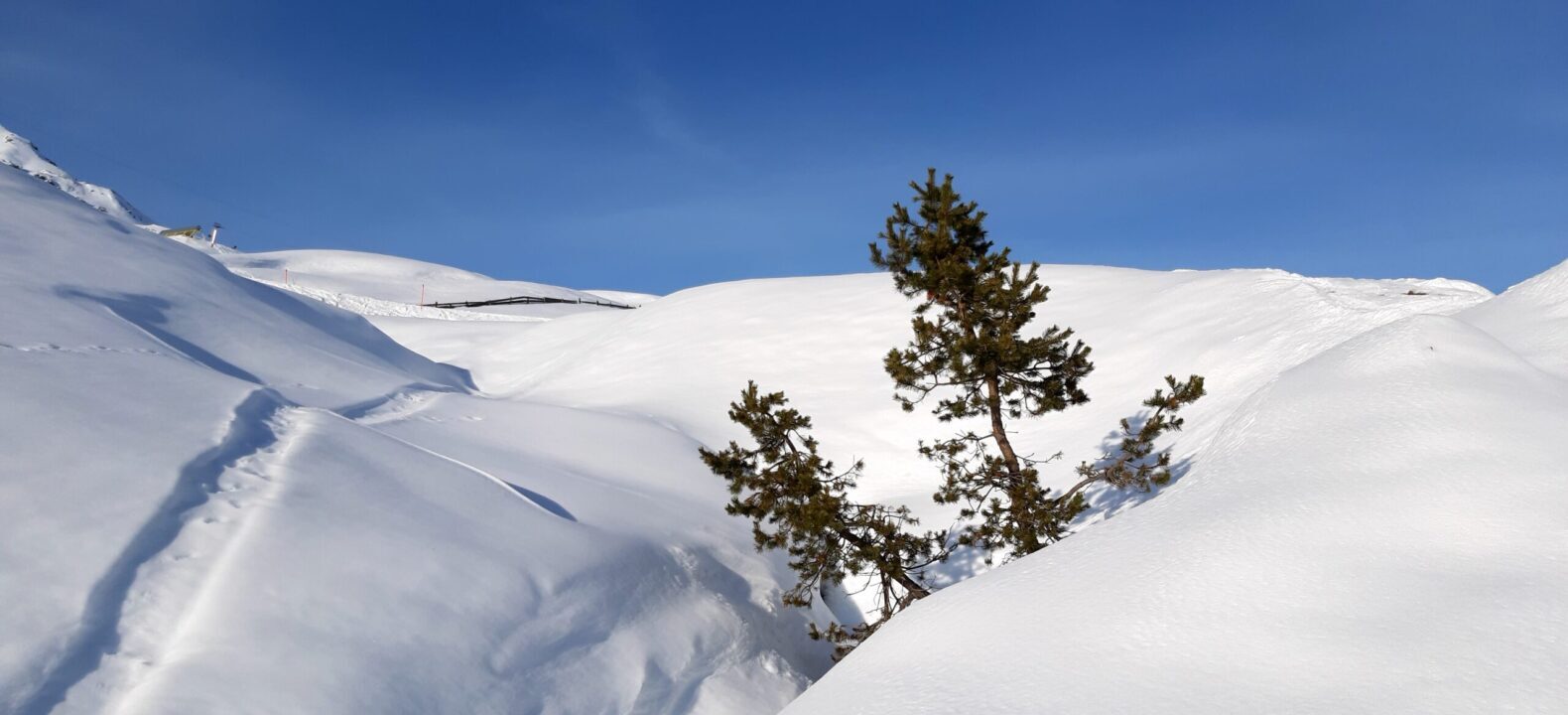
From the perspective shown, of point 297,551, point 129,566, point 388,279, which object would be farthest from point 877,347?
point 388,279

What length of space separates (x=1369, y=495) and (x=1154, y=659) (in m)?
2.91

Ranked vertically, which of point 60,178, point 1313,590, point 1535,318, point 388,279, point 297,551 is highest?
point 60,178

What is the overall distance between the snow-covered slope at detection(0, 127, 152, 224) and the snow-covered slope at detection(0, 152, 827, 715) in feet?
477

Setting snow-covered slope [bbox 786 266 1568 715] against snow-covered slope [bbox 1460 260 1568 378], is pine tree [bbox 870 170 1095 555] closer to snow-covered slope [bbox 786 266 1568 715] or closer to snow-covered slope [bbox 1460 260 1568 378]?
snow-covered slope [bbox 786 266 1568 715]

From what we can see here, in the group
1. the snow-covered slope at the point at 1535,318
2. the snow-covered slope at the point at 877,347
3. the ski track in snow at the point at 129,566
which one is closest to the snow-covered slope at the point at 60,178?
the snow-covered slope at the point at 877,347

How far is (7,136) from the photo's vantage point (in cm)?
18888

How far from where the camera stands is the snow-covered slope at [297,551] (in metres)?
7.77

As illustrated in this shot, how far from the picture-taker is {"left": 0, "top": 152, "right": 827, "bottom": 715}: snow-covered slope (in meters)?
7.77

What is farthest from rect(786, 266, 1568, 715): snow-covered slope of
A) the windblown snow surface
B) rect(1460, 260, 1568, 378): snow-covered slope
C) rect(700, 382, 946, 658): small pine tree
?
rect(700, 382, 946, 658): small pine tree

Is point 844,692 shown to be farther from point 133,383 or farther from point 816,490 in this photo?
point 133,383

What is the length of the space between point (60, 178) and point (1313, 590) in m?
203

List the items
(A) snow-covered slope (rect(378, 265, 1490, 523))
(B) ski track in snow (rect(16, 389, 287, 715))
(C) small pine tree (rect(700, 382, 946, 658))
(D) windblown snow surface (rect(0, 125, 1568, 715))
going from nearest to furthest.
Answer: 1. (D) windblown snow surface (rect(0, 125, 1568, 715))
2. (B) ski track in snow (rect(16, 389, 287, 715))
3. (C) small pine tree (rect(700, 382, 946, 658))
4. (A) snow-covered slope (rect(378, 265, 1490, 523))

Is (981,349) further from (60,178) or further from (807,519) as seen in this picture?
(60,178)

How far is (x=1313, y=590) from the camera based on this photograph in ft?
21.5
